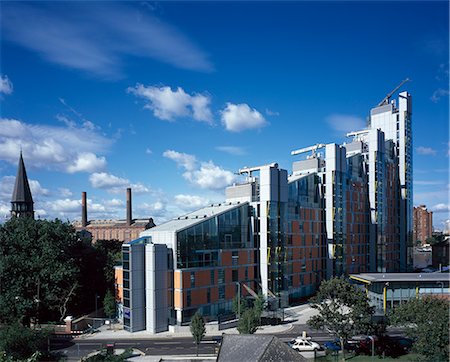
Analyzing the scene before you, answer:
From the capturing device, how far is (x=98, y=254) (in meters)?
67.9

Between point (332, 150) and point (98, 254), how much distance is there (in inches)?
1731

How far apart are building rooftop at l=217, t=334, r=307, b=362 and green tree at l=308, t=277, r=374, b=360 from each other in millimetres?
17217

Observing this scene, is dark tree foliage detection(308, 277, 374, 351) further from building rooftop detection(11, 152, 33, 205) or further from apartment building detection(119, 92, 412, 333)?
building rooftop detection(11, 152, 33, 205)

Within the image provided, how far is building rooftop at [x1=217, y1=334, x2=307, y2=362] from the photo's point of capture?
22.6 m

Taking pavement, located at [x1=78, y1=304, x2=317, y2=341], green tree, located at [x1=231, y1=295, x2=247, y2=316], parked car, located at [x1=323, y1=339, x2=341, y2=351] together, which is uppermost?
green tree, located at [x1=231, y1=295, x2=247, y2=316]

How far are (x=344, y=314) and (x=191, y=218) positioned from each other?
2641 cm

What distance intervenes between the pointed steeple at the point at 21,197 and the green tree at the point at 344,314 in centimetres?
8062

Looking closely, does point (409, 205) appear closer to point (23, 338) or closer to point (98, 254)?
point (98, 254)

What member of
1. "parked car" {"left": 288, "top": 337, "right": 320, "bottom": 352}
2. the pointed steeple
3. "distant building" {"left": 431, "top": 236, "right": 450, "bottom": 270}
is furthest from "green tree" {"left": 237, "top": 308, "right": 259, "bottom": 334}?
"distant building" {"left": 431, "top": 236, "right": 450, "bottom": 270}

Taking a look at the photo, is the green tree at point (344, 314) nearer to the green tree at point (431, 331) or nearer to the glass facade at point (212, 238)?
the green tree at point (431, 331)

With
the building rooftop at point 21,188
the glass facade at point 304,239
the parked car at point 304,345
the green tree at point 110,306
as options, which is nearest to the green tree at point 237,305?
the glass facade at point 304,239

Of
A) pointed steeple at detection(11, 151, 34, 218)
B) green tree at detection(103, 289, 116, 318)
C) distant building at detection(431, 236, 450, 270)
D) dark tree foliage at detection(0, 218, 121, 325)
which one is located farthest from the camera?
distant building at detection(431, 236, 450, 270)

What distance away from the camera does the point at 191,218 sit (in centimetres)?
5903

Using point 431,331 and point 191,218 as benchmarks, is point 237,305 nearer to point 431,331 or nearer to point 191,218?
point 191,218
